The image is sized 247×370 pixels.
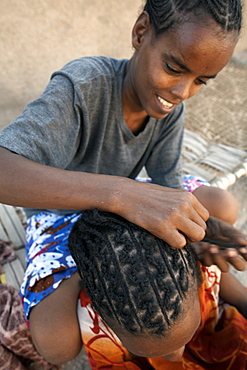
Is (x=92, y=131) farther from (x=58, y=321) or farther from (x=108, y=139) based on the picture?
(x=58, y=321)

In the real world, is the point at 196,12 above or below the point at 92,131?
above

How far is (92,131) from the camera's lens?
100 centimetres

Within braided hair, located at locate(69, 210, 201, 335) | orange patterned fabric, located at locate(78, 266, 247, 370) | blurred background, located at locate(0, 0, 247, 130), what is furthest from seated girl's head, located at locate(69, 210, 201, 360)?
blurred background, located at locate(0, 0, 247, 130)

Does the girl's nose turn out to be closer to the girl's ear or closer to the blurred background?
the girl's ear

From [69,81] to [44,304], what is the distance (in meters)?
0.64

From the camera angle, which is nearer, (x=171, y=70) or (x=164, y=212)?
(x=164, y=212)

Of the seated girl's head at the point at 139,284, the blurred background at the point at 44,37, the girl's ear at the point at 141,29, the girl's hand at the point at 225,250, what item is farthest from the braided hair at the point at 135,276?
the blurred background at the point at 44,37

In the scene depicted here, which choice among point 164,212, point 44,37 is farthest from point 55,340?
point 44,37

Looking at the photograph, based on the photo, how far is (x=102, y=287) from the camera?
2.01 feet

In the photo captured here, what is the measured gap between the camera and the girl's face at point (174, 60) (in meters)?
0.70

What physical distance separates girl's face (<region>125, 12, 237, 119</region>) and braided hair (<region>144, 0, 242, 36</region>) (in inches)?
0.7

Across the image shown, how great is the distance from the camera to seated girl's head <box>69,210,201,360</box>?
59 cm

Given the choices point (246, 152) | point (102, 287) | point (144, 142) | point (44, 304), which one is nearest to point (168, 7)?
point (144, 142)

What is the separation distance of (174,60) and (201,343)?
33.1 inches
